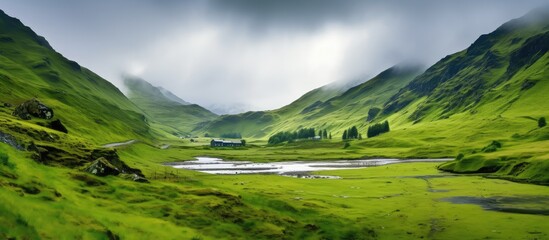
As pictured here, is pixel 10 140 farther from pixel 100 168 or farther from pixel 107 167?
pixel 107 167

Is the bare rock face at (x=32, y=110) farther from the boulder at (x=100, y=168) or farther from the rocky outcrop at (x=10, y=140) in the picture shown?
the boulder at (x=100, y=168)

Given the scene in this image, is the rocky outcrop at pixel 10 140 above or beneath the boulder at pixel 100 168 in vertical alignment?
above

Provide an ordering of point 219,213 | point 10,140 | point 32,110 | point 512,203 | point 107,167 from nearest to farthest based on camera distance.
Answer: point 219,213
point 10,140
point 107,167
point 512,203
point 32,110

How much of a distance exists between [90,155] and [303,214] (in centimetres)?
3014

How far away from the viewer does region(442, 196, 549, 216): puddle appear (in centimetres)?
6119

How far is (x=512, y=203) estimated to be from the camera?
6800 centimetres

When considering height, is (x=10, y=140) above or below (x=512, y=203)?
above

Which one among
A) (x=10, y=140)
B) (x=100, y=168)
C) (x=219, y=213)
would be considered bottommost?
(x=219, y=213)

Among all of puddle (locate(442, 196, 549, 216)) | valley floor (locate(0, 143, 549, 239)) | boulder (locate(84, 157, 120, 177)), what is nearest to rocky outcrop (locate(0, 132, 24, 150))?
valley floor (locate(0, 143, 549, 239))

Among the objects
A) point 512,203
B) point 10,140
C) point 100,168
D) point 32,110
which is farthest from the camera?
point 32,110

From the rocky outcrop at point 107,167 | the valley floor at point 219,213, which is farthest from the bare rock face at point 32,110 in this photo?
the valley floor at point 219,213

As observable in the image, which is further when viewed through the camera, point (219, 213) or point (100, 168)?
point (100, 168)

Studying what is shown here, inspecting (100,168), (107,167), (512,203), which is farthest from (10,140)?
(512,203)

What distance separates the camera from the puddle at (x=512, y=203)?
61188 mm
